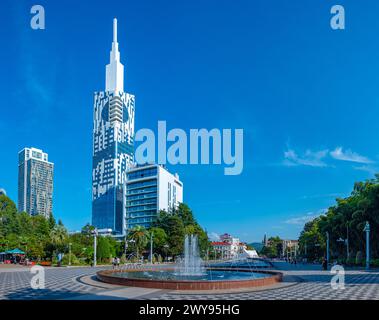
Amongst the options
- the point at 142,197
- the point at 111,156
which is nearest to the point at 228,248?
the point at 142,197

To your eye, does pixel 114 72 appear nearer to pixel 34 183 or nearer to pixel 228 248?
pixel 34 183

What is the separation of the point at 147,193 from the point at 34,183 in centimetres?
7390

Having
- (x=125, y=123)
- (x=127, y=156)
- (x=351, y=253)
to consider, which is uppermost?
(x=125, y=123)

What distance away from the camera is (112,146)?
5610 inches

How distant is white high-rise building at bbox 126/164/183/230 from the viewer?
360 ft

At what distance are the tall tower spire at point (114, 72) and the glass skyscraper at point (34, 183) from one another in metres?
45.5

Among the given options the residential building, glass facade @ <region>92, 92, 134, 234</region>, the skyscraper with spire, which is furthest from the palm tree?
the residential building

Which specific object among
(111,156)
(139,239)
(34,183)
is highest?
(111,156)

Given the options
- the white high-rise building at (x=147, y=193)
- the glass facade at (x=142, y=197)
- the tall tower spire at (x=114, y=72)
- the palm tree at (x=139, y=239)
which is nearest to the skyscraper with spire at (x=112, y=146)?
the tall tower spire at (x=114, y=72)

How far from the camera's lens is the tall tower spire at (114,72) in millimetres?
138375

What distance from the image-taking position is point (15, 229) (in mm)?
61844
